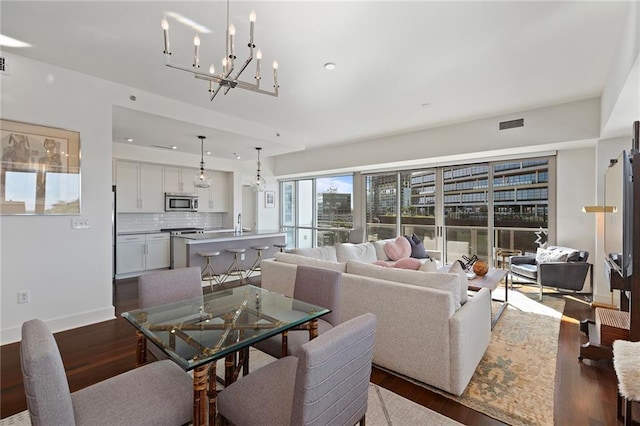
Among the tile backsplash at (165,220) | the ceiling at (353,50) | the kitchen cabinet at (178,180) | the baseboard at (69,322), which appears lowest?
the baseboard at (69,322)

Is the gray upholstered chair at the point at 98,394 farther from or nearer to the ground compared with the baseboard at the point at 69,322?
farther from the ground

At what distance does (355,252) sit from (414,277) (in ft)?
7.50

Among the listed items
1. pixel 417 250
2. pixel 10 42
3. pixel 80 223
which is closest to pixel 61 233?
pixel 80 223

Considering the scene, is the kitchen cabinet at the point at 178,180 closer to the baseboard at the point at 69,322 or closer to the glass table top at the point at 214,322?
the baseboard at the point at 69,322

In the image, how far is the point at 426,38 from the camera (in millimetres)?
2633

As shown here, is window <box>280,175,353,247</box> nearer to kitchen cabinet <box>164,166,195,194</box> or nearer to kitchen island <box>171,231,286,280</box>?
kitchen island <box>171,231,286,280</box>

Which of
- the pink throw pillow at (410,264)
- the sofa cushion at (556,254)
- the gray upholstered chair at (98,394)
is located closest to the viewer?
the gray upholstered chair at (98,394)

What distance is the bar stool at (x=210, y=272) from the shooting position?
511 centimetres

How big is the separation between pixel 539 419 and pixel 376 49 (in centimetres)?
313

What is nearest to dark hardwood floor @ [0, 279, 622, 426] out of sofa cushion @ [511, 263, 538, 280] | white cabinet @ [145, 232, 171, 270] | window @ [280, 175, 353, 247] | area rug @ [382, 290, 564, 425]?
area rug @ [382, 290, 564, 425]

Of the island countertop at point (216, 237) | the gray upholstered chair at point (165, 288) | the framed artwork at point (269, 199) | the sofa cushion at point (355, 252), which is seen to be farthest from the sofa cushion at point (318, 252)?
the framed artwork at point (269, 199)

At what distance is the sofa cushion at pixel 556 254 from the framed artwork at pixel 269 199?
21.7 ft

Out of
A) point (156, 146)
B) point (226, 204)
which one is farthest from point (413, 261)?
point (226, 204)

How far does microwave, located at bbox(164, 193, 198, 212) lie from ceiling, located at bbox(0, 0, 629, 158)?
2267 millimetres
